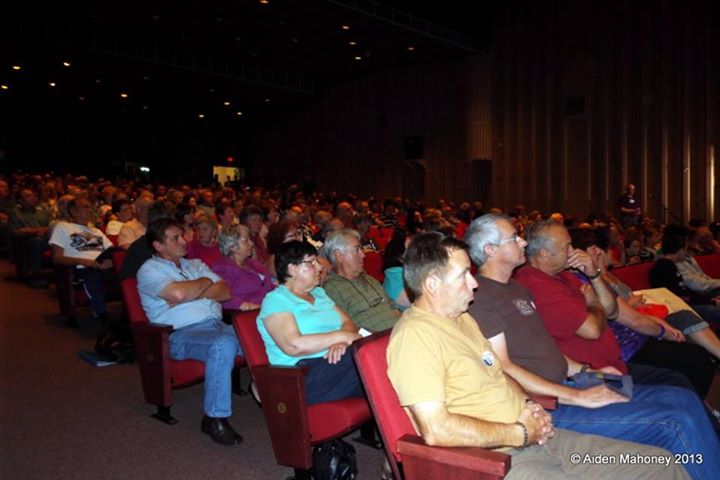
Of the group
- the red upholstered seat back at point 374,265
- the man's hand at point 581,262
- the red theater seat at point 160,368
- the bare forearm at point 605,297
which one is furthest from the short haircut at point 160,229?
the bare forearm at point 605,297

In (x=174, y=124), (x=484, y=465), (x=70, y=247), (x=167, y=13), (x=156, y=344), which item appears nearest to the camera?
(x=484, y=465)

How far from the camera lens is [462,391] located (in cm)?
196

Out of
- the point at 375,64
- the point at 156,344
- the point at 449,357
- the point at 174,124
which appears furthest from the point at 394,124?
the point at 449,357

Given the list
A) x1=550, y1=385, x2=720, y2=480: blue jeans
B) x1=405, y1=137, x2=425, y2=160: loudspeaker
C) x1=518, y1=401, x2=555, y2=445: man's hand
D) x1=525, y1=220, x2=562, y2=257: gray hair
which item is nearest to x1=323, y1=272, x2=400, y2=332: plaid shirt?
x1=525, y1=220, x2=562, y2=257: gray hair

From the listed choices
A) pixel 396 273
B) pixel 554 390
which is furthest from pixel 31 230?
pixel 554 390

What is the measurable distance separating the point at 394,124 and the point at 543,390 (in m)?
16.8

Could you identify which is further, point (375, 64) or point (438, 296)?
point (375, 64)

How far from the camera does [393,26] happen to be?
13.2m

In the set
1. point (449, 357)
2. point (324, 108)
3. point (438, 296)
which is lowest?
point (449, 357)

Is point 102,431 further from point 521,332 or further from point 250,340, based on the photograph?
point 521,332

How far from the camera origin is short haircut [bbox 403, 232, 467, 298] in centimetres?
208

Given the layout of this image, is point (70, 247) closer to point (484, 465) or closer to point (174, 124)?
point (484, 465)

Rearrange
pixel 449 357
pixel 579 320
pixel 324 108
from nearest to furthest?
pixel 449 357, pixel 579 320, pixel 324 108

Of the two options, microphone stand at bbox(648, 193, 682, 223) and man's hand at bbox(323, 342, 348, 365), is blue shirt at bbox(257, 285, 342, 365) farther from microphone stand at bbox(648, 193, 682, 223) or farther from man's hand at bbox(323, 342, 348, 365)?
microphone stand at bbox(648, 193, 682, 223)
